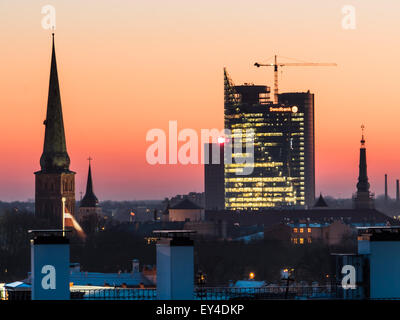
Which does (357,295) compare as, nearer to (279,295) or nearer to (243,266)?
(279,295)

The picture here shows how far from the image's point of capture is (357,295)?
5166 cm

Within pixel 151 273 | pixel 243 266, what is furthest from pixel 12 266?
pixel 151 273

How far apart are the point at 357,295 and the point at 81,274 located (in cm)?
8689

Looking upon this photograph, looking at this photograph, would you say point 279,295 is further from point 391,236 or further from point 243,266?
point 243,266

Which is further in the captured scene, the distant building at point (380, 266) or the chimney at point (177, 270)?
the distant building at point (380, 266)

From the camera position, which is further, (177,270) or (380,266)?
(380,266)

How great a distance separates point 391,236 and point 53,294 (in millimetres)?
9964

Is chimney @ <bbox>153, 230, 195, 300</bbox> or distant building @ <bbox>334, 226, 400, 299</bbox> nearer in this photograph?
chimney @ <bbox>153, 230, 195, 300</bbox>

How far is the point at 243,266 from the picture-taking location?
19788 centimetres
